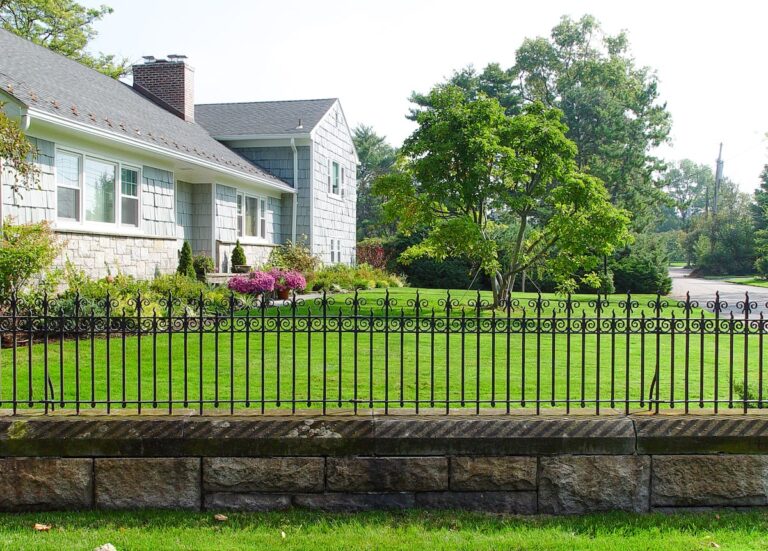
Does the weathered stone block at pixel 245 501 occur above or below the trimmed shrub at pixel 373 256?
below

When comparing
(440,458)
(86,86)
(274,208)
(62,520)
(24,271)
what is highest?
(86,86)

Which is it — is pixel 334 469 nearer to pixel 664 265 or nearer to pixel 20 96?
pixel 20 96

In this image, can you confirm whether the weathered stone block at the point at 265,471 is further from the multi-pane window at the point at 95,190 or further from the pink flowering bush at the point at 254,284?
the pink flowering bush at the point at 254,284

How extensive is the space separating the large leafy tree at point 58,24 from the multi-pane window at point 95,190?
17397 millimetres

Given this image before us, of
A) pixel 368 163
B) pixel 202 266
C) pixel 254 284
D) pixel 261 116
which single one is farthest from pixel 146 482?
pixel 368 163

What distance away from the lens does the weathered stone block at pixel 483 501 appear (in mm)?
5117

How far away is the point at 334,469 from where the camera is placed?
508cm

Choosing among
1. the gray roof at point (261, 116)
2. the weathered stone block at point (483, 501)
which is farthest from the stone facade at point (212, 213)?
the weathered stone block at point (483, 501)

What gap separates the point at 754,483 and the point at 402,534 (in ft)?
7.93

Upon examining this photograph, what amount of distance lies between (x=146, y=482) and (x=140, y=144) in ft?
41.0

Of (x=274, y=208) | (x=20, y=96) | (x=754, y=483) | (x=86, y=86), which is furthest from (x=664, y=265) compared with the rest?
(x=754, y=483)

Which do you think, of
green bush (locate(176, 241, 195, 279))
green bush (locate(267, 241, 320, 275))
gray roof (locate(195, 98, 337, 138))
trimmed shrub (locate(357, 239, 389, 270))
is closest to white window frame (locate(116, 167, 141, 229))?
green bush (locate(176, 241, 195, 279))

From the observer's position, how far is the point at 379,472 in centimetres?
508

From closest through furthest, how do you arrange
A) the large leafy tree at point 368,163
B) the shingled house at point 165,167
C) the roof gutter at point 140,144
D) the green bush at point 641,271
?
the roof gutter at point 140,144, the shingled house at point 165,167, the green bush at point 641,271, the large leafy tree at point 368,163
